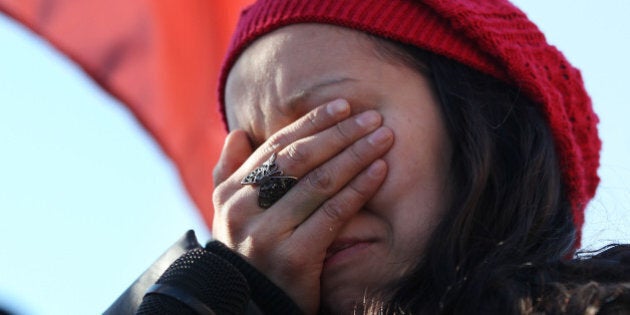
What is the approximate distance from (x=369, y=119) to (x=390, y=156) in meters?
0.09

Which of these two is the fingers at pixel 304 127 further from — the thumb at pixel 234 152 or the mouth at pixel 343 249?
the mouth at pixel 343 249

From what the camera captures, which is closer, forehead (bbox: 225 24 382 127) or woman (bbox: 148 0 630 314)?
woman (bbox: 148 0 630 314)

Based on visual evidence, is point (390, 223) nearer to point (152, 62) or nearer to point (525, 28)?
point (525, 28)

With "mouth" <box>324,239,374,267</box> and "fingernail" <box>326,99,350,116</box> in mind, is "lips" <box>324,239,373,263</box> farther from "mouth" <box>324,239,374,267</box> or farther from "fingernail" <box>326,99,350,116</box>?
"fingernail" <box>326,99,350,116</box>

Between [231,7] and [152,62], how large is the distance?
1.27 feet

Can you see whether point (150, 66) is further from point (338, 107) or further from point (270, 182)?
point (338, 107)

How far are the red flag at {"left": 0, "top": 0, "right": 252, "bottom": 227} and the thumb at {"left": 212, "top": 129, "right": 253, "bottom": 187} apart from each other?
121cm

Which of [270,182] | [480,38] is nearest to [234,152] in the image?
[270,182]

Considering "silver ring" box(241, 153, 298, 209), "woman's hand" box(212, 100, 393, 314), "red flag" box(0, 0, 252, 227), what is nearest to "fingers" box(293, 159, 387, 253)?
"woman's hand" box(212, 100, 393, 314)

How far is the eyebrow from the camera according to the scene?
272 centimetres

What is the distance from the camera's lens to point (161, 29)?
4391 millimetres

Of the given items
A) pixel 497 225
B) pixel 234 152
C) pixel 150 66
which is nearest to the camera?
pixel 497 225

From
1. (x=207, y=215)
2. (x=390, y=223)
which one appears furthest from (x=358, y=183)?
(x=207, y=215)

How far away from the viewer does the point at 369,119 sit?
8.73 ft
